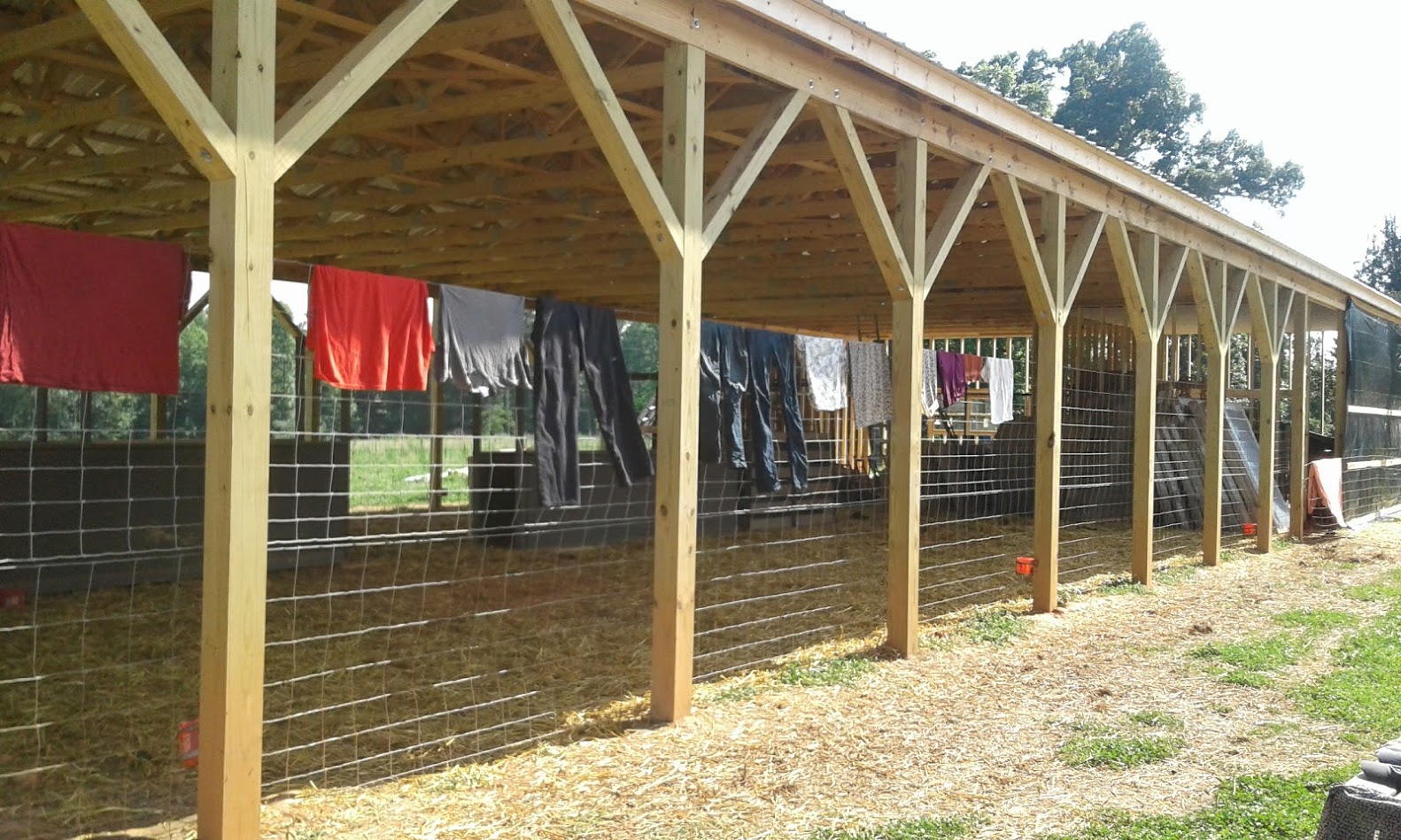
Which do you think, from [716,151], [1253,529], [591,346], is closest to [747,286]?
[716,151]

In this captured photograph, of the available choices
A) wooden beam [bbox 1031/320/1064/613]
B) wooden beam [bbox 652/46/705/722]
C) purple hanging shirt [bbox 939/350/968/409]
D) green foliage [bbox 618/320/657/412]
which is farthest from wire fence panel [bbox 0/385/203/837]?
green foliage [bbox 618/320/657/412]

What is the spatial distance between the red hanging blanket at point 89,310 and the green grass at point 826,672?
11.1 ft

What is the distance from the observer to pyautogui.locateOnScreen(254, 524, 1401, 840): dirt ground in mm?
3848

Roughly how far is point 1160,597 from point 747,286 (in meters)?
6.22

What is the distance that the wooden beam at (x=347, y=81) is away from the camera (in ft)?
11.1

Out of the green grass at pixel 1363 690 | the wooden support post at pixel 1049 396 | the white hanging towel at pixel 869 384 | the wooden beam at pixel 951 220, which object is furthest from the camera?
the wooden support post at pixel 1049 396

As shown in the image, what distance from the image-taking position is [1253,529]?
41.7 ft

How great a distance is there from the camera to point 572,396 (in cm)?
536

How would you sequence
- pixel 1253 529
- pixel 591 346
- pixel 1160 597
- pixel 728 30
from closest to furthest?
1. pixel 728 30
2. pixel 591 346
3. pixel 1160 597
4. pixel 1253 529

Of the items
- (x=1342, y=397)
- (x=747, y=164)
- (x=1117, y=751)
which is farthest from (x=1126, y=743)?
(x=1342, y=397)

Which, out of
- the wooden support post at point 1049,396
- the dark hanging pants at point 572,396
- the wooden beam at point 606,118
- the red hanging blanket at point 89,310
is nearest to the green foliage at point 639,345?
the wooden support post at point 1049,396

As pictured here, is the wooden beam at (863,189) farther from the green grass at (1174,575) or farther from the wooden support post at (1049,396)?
the green grass at (1174,575)

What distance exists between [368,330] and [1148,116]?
4283 centimetres

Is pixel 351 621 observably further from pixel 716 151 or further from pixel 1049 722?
pixel 1049 722
